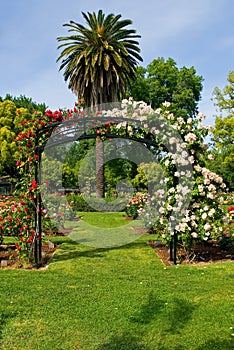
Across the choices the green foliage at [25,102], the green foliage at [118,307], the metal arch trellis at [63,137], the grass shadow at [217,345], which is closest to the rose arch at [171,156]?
the metal arch trellis at [63,137]

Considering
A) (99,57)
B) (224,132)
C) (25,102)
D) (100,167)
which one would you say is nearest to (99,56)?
(99,57)

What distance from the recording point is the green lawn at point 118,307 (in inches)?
126

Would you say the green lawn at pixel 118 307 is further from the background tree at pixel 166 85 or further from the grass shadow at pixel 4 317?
the background tree at pixel 166 85

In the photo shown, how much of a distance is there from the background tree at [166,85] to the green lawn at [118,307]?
76.1ft

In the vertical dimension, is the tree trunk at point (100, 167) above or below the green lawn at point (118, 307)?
above

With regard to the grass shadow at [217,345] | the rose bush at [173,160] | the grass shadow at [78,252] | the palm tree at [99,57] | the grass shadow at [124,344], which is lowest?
the grass shadow at [217,345]

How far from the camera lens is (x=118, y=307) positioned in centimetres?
398

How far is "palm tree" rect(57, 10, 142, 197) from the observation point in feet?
54.5

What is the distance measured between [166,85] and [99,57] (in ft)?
43.7

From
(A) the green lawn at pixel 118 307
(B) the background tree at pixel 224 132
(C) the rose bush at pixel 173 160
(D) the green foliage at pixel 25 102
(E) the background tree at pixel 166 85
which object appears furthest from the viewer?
(D) the green foliage at pixel 25 102

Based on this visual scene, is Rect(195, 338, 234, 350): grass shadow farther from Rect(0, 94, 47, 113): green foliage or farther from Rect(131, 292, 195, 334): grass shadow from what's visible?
Rect(0, 94, 47, 113): green foliage

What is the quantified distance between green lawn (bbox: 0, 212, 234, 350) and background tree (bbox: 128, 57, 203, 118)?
2321 centimetres

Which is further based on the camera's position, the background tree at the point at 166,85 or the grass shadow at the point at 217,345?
the background tree at the point at 166,85

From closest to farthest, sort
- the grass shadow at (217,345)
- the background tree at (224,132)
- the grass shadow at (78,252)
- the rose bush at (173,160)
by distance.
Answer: the grass shadow at (217,345), the rose bush at (173,160), the grass shadow at (78,252), the background tree at (224,132)
